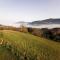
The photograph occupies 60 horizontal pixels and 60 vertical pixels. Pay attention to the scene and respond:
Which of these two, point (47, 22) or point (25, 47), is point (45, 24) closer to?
point (47, 22)

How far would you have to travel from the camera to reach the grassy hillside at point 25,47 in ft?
5.06

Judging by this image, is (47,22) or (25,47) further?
(47,22)

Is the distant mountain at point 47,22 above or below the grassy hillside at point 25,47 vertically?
above

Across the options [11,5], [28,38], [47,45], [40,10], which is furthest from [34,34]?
[11,5]

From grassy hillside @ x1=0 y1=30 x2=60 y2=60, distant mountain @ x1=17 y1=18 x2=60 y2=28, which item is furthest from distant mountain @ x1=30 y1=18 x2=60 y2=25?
grassy hillside @ x1=0 y1=30 x2=60 y2=60

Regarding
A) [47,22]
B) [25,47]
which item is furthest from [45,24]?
[25,47]

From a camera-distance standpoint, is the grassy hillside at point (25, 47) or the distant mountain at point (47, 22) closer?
the grassy hillside at point (25, 47)

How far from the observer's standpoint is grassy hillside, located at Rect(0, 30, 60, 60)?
154 centimetres

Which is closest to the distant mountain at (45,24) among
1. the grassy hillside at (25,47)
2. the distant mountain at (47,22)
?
the distant mountain at (47,22)

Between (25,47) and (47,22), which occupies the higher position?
(47,22)

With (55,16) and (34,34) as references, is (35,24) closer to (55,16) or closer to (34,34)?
(34,34)

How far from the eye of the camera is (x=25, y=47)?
1.56 metres

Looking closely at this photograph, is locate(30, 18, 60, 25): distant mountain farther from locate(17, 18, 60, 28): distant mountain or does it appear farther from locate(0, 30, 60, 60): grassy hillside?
locate(0, 30, 60, 60): grassy hillside

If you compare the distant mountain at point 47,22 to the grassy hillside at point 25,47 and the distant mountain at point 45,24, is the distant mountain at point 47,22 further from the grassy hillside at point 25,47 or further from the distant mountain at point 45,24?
the grassy hillside at point 25,47
